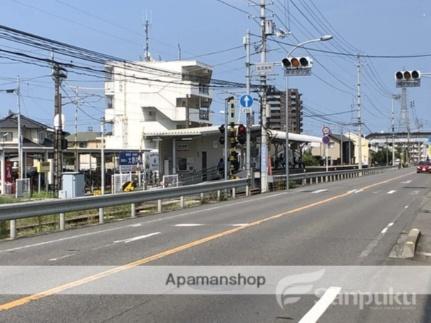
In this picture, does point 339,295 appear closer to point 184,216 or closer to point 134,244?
point 134,244

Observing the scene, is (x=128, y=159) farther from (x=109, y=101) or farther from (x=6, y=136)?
(x=6, y=136)

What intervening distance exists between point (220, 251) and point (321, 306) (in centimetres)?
468

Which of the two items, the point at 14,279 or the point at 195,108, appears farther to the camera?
the point at 195,108

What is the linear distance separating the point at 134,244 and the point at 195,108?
68.5 meters

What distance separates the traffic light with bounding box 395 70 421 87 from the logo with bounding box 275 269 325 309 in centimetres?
2348

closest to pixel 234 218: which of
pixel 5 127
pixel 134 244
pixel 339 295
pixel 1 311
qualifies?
pixel 134 244

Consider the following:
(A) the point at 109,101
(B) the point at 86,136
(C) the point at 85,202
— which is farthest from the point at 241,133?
(B) the point at 86,136

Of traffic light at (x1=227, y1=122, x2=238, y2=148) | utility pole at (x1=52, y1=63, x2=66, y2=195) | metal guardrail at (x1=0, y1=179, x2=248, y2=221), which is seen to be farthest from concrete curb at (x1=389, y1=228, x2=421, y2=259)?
utility pole at (x1=52, y1=63, x2=66, y2=195)

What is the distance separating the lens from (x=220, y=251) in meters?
12.2

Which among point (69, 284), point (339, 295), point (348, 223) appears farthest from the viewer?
point (348, 223)

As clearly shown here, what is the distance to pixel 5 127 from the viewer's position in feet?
278

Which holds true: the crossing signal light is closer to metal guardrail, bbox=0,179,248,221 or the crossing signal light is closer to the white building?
metal guardrail, bbox=0,179,248,221

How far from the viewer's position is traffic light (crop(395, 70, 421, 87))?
103ft

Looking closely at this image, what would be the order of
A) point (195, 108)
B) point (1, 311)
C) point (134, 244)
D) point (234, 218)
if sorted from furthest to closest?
1. point (195, 108)
2. point (234, 218)
3. point (134, 244)
4. point (1, 311)
